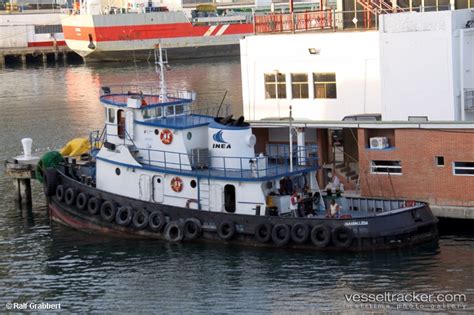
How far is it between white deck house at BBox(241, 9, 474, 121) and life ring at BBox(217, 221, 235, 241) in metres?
5.47

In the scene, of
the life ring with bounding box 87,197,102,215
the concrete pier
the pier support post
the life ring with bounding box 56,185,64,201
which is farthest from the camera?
the concrete pier

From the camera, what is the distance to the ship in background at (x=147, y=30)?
9150 cm

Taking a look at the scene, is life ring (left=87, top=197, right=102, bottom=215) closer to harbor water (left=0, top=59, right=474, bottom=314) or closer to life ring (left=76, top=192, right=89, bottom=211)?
life ring (left=76, top=192, right=89, bottom=211)

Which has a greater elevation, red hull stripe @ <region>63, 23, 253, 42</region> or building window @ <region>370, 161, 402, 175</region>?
red hull stripe @ <region>63, 23, 253, 42</region>

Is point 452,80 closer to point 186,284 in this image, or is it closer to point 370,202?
point 370,202

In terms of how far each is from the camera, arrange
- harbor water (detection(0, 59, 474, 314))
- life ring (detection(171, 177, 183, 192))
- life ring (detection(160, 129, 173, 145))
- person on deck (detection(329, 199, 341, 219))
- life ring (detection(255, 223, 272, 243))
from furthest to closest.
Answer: life ring (detection(160, 129, 173, 145)), life ring (detection(171, 177, 183, 192)), person on deck (detection(329, 199, 341, 219)), life ring (detection(255, 223, 272, 243)), harbor water (detection(0, 59, 474, 314))

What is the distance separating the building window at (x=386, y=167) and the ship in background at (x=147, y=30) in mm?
60887

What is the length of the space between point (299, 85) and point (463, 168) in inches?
230

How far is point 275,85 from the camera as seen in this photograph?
106ft

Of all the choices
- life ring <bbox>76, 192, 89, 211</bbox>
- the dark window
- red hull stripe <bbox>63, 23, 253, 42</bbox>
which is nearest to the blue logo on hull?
Answer: the dark window

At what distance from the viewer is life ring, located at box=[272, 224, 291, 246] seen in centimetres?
2689

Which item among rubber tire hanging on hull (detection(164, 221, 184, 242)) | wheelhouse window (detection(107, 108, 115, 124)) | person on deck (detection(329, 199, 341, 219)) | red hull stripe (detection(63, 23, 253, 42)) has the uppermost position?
red hull stripe (detection(63, 23, 253, 42))

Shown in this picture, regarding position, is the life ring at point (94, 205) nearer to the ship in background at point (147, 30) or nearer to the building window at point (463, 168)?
the building window at point (463, 168)

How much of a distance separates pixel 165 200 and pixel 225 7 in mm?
73094
